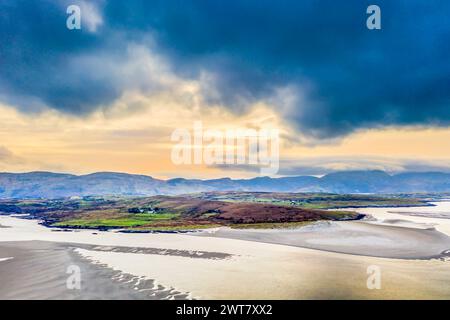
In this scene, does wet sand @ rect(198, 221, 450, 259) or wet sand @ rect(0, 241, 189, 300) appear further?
wet sand @ rect(198, 221, 450, 259)

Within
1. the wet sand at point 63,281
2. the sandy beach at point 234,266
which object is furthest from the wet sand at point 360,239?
the wet sand at point 63,281

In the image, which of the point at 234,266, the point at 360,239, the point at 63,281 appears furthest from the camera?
the point at 360,239

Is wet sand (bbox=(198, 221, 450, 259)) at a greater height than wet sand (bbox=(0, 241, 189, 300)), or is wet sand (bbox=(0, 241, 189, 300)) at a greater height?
wet sand (bbox=(0, 241, 189, 300))

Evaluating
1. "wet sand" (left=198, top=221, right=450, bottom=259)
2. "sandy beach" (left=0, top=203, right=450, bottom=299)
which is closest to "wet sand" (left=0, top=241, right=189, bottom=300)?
"sandy beach" (left=0, top=203, right=450, bottom=299)

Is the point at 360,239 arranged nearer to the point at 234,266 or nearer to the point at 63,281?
the point at 234,266

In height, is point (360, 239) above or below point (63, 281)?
below

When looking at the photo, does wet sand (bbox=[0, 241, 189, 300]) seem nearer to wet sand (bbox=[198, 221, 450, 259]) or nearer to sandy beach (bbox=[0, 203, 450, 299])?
sandy beach (bbox=[0, 203, 450, 299])

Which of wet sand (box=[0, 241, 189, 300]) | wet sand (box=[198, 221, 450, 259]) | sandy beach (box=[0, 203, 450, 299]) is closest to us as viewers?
wet sand (box=[0, 241, 189, 300])

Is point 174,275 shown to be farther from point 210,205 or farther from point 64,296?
point 210,205

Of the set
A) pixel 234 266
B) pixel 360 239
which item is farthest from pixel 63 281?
pixel 360 239
